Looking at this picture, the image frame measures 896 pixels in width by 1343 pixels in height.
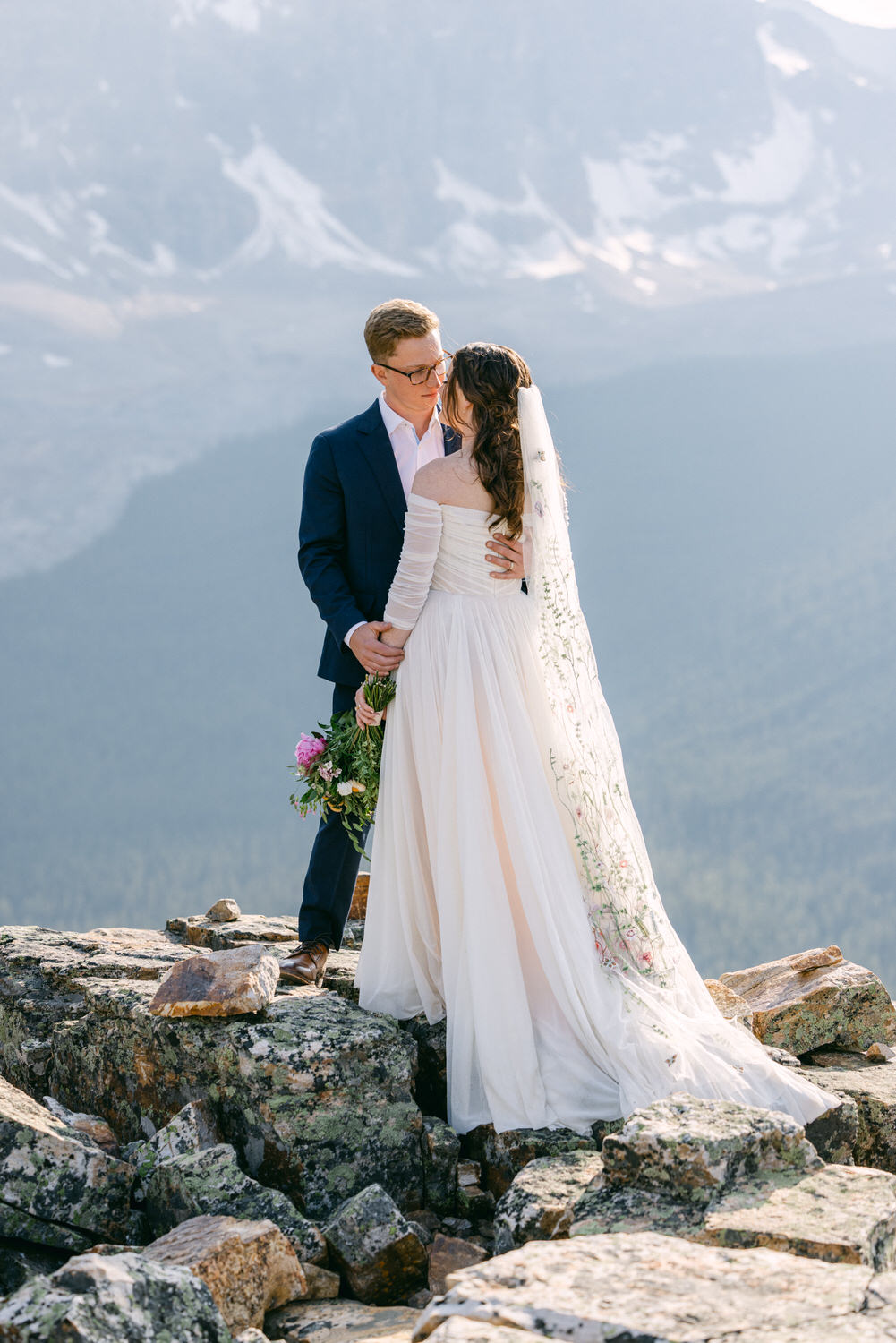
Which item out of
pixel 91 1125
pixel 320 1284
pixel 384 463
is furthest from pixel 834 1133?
pixel 384 463

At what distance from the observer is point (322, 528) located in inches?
182

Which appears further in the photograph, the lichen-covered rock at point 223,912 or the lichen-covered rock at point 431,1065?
the lichen-covered rock at point 223,912

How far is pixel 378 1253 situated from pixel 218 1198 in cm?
48

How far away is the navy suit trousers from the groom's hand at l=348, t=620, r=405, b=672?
1.55 ft

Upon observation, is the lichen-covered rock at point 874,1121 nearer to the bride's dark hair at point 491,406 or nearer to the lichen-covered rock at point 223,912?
the bride's dark hair at point 491,406

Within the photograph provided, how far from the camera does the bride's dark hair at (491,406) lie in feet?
Result: 12.2

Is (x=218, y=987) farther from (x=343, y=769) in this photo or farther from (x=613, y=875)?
(x=613, y=875)

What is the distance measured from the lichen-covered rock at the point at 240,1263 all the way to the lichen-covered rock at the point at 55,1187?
0.38 metres

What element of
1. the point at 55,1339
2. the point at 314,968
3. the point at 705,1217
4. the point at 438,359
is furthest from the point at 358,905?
the point at 55,1339

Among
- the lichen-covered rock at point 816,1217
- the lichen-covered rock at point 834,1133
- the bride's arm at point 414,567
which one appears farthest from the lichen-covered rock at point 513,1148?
the bride's arm at point 414,567

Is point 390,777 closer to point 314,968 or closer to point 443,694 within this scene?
point 443,694

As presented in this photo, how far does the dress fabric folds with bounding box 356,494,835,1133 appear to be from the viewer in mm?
3527

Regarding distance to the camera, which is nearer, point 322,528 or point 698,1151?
point 698,1151

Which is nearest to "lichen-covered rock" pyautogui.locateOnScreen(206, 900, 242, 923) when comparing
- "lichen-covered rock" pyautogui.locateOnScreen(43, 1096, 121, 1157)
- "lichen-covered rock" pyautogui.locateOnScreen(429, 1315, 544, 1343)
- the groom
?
the groom
